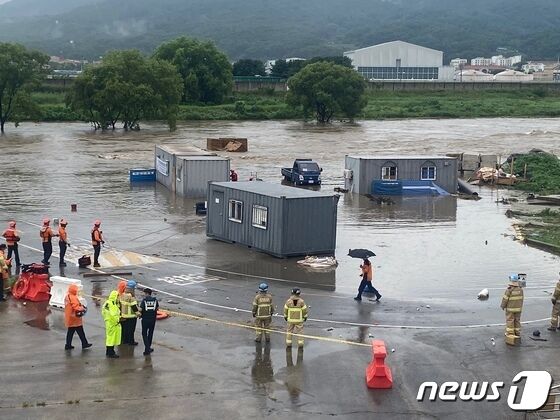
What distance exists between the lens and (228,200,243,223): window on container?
96.5 ft

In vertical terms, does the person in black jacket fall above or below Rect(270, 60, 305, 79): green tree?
below

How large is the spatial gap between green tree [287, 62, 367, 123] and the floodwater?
22.1 meters

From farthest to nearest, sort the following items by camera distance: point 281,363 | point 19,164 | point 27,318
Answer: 1. point 19,164
2. point 27,318
3. point 281,363

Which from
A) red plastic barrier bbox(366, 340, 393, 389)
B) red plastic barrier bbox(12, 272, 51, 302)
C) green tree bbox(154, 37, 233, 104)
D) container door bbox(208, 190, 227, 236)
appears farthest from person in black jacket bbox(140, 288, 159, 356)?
green tree bbox(154, 37, 233, 104)

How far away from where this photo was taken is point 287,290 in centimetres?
2386

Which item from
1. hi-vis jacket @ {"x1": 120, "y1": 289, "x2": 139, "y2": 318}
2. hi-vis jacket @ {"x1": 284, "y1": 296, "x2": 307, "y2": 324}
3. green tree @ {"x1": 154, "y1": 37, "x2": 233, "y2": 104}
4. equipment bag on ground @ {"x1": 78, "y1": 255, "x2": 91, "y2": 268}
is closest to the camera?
hi-vis jacket @ {"x1": 120, "y1": 289, "x2": 139, "y2": 318}

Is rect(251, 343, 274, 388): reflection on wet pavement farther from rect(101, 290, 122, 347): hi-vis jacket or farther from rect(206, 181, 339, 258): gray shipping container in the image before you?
rect(206, 181, 339, 258): gray shipping container

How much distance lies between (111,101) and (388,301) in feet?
215

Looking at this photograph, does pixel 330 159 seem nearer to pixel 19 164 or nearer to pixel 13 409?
pixel 19 164

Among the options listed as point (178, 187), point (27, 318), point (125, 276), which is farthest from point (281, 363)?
point (178, 187)

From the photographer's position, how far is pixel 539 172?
4894 cm

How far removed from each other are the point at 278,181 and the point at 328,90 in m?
51.8

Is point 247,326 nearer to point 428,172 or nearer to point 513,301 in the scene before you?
point 513,301

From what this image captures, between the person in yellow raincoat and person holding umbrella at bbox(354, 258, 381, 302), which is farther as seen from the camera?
person holding umbrella at bbox(354, 258, 381, 302)
